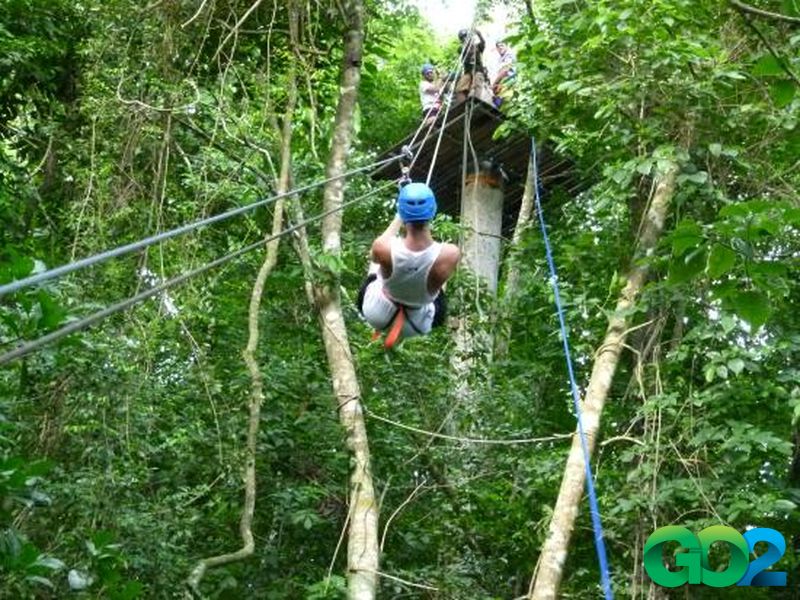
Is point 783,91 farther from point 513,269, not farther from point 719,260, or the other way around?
point 513,269

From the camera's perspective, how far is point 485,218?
817 centimetres

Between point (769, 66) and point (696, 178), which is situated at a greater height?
point (696, 178)

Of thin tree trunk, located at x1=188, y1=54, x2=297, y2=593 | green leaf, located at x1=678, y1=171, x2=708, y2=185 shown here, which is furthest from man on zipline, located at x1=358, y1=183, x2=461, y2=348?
green leaf, located at x1=678, y1=171, x2=708, y2=185

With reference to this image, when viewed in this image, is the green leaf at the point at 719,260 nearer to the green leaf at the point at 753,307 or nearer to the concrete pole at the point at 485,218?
the green leaf at the point at 753,307

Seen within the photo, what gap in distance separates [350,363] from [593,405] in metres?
1.08

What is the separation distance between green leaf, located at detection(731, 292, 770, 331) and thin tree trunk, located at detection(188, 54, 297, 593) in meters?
2.29

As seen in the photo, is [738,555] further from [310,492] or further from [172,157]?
[172,157]

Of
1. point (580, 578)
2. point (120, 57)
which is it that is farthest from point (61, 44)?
point (580, 578)

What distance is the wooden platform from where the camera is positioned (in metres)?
8.12

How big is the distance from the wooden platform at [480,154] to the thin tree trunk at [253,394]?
122 inches

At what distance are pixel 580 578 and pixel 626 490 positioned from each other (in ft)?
3.11

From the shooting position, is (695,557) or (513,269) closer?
(695,557)

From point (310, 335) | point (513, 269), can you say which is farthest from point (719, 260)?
point (513, 269)

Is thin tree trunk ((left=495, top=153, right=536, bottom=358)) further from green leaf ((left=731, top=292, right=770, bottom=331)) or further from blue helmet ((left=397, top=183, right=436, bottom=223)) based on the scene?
green leaf ((left=731, top=292, right=770, bottom=331))
